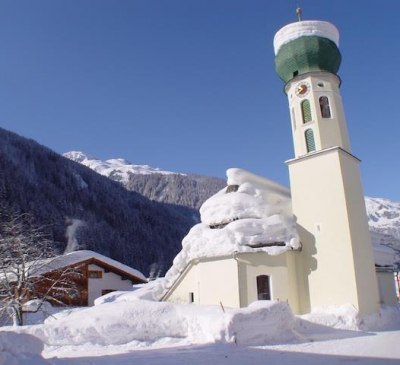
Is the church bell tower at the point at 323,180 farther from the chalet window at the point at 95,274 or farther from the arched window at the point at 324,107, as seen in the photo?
the chalet window at the point at 95,274

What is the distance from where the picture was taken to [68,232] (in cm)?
7194

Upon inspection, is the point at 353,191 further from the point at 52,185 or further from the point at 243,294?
the point at 52,185

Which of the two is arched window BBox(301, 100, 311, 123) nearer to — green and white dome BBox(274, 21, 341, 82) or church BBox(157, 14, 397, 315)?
church BBox(157, 14, 397, 315)

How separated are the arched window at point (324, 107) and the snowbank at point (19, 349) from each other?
1808cm

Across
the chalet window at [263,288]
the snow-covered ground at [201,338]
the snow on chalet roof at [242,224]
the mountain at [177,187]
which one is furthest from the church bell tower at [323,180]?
the mountain at [177,187]

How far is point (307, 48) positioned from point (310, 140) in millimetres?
5016

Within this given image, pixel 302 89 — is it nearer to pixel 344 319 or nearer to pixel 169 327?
pixel 344 319

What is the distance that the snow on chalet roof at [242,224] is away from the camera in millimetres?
20406

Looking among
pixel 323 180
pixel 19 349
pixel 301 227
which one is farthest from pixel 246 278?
pixel 19 349

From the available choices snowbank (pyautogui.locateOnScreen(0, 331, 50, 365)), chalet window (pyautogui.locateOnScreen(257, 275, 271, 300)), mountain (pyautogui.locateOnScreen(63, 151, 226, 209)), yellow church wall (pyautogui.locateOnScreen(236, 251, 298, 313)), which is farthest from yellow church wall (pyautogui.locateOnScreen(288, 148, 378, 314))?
mountain (pyautogui.locateOnScreen(63, 151, 226, 209))

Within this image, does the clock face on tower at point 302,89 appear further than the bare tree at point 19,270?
Yes

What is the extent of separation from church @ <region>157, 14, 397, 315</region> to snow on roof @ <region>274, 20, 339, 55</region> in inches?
2.1

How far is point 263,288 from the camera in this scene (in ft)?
65.7

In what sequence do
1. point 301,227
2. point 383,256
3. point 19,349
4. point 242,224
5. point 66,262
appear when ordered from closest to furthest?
point 19,349 < point 242,224 < point 301,227 < point 383,256 < point 66,262
